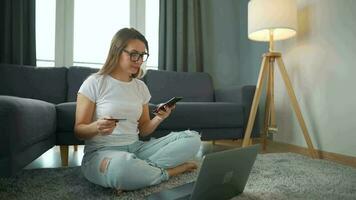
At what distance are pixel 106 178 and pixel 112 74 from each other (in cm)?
47

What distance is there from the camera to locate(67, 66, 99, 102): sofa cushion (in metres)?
2.30

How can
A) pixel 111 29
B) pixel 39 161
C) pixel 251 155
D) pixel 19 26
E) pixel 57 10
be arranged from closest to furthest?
pixel 251 155
pixel 39 161
pixel 19 26
pixel 57 10
pixel 111 29

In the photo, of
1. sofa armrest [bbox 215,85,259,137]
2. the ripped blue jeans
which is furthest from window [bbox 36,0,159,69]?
the ripped blue jeans

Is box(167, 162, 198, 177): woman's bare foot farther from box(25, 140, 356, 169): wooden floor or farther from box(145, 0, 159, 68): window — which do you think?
box(145, 0, 159, 68): window

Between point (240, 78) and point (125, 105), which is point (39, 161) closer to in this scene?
point (125, 105)

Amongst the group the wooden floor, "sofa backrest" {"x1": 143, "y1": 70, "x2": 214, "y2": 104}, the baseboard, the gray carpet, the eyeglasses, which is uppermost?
the eyeglasses

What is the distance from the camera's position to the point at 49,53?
9.03 ft

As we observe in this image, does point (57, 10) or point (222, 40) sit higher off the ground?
point (57, 10)

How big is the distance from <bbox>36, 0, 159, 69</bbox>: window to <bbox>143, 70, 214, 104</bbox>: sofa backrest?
1.79 ft

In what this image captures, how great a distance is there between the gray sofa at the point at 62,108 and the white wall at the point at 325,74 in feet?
1.27

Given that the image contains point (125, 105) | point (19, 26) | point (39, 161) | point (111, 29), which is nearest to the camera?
point (125, 105)

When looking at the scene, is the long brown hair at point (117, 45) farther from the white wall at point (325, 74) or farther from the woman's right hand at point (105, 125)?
the white wall at point (325, 74)

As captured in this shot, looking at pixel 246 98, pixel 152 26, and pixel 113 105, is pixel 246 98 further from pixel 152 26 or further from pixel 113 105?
pixel 152 26

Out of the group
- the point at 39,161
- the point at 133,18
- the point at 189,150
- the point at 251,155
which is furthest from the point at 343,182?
the point at 133,18
